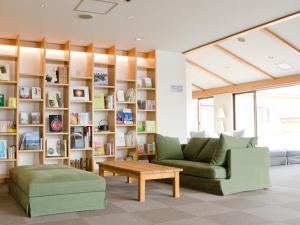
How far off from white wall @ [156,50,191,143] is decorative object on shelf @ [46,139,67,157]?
2.06m

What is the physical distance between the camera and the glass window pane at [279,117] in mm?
10172

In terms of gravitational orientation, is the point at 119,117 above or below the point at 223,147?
above

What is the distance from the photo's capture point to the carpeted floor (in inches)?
148

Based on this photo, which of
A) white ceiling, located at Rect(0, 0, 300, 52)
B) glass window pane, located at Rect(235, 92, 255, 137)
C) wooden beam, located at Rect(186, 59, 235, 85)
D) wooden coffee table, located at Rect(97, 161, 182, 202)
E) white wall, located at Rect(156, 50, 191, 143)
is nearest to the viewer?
wooden coffee table, located at Rect(97, 161, 182, 202)

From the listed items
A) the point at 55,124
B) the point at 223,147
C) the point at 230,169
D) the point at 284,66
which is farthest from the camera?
the point at 284,66

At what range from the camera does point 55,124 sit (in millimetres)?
6918

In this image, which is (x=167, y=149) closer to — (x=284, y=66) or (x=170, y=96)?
(x=170, y=96)

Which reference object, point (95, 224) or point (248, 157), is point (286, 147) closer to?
point (248, 157)

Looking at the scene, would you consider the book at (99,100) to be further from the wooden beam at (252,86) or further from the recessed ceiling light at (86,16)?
the wooden beam at (252,86)

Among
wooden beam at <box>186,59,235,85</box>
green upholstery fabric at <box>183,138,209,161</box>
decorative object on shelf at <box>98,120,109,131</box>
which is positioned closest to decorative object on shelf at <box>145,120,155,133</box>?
decorative object on shelf at <box>98,120,109,131</box>

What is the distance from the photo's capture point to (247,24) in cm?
604

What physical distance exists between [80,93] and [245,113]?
6180 mm

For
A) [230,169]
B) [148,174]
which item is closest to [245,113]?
Result: [230,169]

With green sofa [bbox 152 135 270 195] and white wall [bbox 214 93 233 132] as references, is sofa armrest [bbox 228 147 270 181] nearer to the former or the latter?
green sofa [bbox 152 135 270 195]
